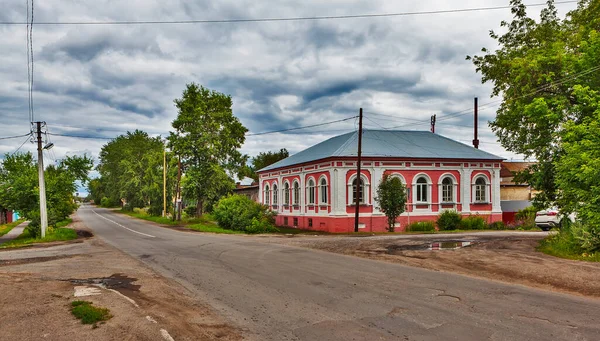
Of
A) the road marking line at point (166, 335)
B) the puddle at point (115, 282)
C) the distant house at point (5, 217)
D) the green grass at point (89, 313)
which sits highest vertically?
the green grass at point (89, 313)

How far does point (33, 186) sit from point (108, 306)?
23430 mm

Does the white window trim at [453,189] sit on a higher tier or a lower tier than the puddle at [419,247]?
higher

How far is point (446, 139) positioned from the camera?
3984 centimetres

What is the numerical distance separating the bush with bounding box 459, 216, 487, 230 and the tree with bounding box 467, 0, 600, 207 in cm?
1046

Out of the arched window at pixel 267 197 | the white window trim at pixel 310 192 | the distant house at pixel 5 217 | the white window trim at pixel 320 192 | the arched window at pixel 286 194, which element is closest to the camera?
the white window trim at pixel 320 192

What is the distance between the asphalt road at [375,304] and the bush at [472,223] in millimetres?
21618

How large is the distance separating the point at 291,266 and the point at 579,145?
10.5m

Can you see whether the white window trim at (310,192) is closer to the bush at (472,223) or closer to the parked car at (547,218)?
the bush at (472,223)

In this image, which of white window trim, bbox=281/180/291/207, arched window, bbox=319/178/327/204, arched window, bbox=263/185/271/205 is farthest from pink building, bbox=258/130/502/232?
arched window, bbox=263/185/271/205

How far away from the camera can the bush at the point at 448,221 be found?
108 ft

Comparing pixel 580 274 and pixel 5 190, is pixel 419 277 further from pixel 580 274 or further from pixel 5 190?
pixel 5 190

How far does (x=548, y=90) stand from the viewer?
66.1 feet

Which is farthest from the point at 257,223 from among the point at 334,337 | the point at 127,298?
the point at 334,337

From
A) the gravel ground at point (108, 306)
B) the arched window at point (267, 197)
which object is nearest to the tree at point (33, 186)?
the gravel ground at point (108, 306)
